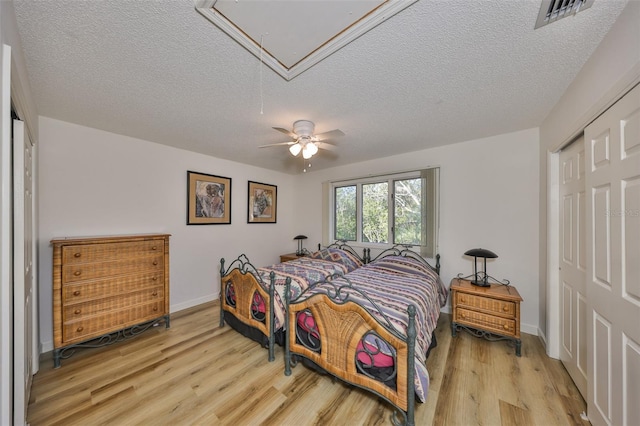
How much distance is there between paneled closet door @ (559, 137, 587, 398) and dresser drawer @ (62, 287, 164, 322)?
4.22 m

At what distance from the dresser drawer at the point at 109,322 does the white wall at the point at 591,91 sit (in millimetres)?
4391

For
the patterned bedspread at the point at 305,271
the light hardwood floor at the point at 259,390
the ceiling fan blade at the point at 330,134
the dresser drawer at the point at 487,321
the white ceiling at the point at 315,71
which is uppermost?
the white ceiling at the point at 315,71

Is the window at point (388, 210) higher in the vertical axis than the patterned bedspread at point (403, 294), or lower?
higher

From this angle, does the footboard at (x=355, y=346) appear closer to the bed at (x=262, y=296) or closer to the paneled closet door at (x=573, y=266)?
the bed at (x=262, y=296)

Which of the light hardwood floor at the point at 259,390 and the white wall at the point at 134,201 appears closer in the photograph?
the light hardwood floor at the point at 259,390

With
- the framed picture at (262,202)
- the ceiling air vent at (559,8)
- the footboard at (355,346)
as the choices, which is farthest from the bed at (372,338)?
the framed picture at (262,202)

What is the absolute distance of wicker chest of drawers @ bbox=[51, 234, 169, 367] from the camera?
229cm

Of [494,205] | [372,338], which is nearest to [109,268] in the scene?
[372,338]

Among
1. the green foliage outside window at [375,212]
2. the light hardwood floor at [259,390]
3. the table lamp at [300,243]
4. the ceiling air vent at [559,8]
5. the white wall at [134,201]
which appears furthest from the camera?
the table lamp at [300,243]

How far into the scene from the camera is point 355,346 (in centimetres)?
176

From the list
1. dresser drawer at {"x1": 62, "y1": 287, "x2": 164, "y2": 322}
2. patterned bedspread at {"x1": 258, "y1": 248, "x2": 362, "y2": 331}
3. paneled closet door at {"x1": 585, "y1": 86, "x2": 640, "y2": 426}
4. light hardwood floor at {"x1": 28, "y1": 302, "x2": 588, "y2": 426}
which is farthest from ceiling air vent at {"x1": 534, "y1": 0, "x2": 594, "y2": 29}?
dresser drawer at {"x1": 62, "y1": 287, "x2": 164, "y2": 322}

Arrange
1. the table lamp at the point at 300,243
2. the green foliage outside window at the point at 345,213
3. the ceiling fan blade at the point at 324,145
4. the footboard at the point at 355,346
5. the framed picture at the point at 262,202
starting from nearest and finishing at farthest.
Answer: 1. the footboard at the point at 355,346
2. the ceiling fan blade at the point at 324,145
3. the green foliage outside window at the point at 345,213
4. the framed picture at the point at 262,202
5. the table lamp at the point at 300,243

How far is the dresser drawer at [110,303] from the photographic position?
234 cm

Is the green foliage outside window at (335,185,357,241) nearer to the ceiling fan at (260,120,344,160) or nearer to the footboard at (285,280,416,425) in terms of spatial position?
the ceiling fan at (260,120,344,160)
